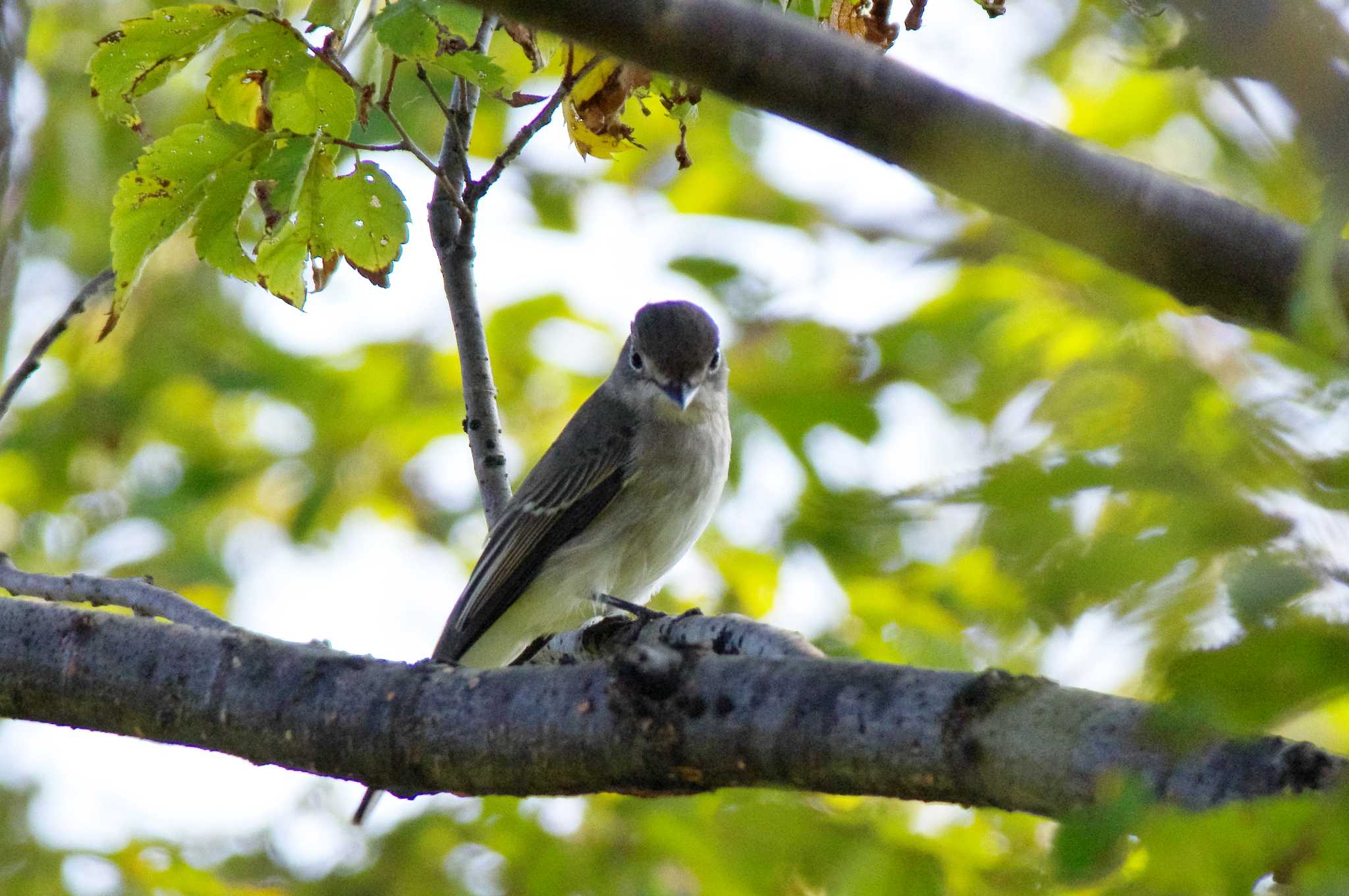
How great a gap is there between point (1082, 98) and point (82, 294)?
12.0 feet

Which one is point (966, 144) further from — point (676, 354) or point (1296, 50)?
point (676, 354)

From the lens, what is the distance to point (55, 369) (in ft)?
23.2

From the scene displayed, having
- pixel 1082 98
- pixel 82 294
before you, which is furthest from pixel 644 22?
pixel 1082 98

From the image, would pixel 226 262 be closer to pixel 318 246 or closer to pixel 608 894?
pixel 318 246

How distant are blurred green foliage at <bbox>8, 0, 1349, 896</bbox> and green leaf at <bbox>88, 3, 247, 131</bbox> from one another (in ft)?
0.26

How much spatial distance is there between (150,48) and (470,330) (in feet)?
4.31

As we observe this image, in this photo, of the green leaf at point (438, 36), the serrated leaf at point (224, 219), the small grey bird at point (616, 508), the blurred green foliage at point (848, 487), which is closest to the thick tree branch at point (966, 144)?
the blurred green foliage at point (848, 487)

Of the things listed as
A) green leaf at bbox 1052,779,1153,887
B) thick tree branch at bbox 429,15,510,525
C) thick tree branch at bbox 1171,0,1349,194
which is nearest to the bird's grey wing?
thick tree branch at bbox 429,15,510,525

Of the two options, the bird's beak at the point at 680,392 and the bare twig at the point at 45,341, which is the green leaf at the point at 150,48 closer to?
the bare twig at the point at 45,341

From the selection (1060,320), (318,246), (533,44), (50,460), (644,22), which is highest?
(644,22)

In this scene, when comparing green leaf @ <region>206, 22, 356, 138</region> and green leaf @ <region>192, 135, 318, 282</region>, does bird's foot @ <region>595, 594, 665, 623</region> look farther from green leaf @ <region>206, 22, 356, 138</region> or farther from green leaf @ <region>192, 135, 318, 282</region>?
green leaf @ <region>206, 22, 356, 138</region>

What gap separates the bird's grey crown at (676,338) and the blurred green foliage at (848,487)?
5.6 inches

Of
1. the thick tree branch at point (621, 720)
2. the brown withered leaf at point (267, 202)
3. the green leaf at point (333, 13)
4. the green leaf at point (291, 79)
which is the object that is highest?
the green leaf at point (333, 13)

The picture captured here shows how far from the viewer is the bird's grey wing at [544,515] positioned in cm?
464
